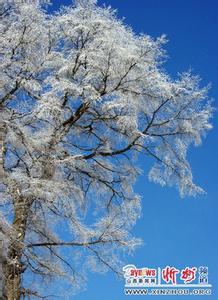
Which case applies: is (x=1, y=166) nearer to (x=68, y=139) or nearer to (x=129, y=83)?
(x=68, y=139)

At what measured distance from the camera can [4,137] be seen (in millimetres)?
12156

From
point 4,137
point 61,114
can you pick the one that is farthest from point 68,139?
point 4,137

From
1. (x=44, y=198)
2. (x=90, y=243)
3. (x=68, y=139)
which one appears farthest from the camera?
(x=68, y=139)

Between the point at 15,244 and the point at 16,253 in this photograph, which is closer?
the point at 15,244

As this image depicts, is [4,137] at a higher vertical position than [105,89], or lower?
lower

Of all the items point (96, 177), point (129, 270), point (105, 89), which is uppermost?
point (105, 89)

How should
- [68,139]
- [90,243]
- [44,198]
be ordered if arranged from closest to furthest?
1. [44,198]
2. [90,243]
3. [68,139]

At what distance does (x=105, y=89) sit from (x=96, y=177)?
1.97 m

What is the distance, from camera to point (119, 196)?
1432 centimetres

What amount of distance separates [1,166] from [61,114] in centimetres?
169

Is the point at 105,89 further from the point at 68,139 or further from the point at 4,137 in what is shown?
the point at 4,137

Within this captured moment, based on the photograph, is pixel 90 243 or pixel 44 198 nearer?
pixel 44 198

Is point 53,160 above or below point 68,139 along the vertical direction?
below

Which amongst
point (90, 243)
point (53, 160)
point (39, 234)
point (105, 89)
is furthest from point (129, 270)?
point (105, 89)
